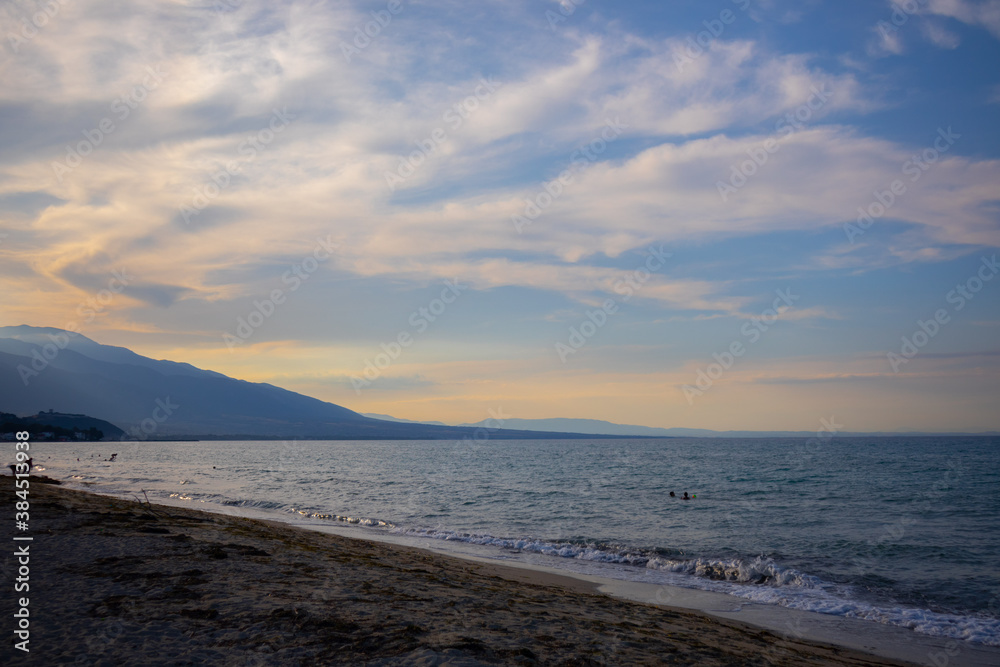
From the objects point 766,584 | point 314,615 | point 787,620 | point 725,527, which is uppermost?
point 314,615

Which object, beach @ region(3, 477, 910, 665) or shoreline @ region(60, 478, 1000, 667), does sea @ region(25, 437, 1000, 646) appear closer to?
shoreline @ region(60, 478, 1000, 667)

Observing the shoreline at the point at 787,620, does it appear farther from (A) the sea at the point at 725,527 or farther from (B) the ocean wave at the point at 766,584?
(A) the sea at the point at 725,527

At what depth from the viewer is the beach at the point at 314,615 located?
8250mm

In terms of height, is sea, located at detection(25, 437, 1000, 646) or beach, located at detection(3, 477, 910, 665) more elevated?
beach, located at detection(3, 477, 910, 665)

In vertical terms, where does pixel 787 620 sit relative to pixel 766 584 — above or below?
above

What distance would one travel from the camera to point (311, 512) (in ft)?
118

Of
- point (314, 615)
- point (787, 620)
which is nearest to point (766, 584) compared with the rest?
point (787, 620)

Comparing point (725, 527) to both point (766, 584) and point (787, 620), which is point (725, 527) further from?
point (787, 620)

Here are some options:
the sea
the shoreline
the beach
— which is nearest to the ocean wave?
the sea

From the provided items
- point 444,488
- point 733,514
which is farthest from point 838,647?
point 444,488

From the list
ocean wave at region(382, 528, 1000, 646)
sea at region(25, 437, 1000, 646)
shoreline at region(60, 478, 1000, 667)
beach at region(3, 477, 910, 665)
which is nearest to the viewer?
beach at region(3, 477, 910, 665)

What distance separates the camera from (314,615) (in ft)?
32.2

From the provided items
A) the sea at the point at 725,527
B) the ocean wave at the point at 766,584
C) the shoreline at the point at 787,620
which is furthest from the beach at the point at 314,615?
the sea at the point at 725,527

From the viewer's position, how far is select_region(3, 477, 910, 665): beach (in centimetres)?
825
